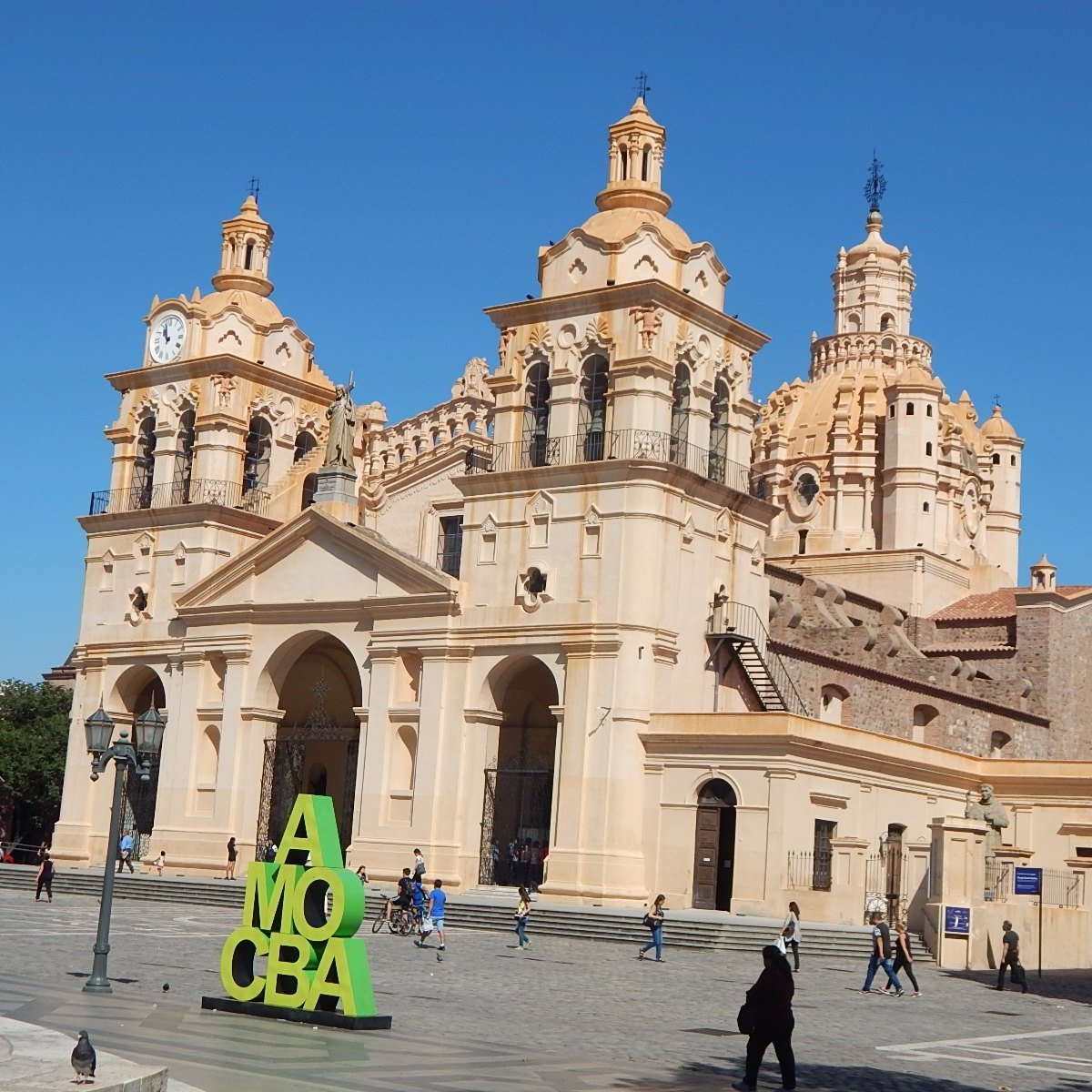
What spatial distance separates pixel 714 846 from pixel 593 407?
1064cm

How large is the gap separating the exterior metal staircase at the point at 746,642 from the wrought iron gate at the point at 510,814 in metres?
5.06

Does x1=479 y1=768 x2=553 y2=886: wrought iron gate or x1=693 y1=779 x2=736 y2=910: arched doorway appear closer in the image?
x1=693 y1=779 x2=736 y2=910: arched doorway

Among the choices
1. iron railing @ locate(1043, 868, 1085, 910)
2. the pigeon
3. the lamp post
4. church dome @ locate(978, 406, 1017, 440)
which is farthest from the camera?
church dome @ locate(978, 406, 1017, 440)

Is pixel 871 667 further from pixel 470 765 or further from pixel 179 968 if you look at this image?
pixel 179 968

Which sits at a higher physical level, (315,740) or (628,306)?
(628,306)

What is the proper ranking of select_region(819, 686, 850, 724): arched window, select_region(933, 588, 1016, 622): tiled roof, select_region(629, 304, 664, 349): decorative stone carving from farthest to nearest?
select_region(933, 588, 1016, 622): tiled roof
select_region(819, 686, 850, 724): arched window
select_region(629, 304, 664, 349): decorative stone carving

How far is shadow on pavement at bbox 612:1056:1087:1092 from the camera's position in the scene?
1406cm

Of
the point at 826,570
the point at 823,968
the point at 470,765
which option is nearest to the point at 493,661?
the point at 470,765

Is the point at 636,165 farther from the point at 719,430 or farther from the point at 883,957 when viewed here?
the point at 883,957

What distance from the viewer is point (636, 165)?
4278 centimetres

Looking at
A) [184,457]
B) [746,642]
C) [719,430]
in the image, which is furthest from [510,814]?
[184,457]

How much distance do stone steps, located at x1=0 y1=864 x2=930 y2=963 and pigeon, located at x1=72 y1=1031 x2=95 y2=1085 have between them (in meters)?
21.6

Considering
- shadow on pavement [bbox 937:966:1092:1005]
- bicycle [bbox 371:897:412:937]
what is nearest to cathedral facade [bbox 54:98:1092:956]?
shadow on pavement [bbox 937:966:1092:1005]

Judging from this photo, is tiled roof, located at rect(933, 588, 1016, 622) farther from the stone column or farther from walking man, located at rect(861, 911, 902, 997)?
walking man, located at rect(861, 911, 902, 997)
